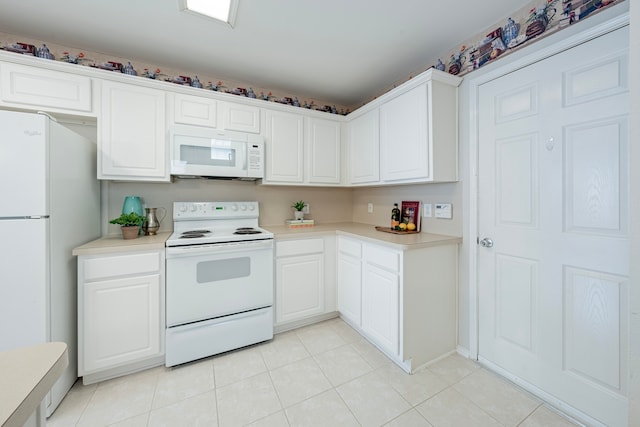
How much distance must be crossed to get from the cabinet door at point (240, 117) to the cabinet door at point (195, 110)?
84mm

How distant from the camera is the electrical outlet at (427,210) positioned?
225 cm

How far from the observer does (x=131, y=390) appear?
1.65 meters

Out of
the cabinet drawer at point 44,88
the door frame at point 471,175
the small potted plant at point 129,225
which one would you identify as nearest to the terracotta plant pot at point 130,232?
the small potted plant at point 129,225

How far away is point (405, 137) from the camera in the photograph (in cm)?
212

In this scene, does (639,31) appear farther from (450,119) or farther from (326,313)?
(326,313)

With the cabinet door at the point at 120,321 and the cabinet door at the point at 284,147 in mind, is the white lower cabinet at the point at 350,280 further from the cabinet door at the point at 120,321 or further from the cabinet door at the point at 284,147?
the cabinet door at the point at 120,321

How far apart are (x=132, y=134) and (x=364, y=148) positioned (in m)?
2.02

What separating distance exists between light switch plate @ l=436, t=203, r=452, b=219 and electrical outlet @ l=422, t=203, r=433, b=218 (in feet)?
0.23

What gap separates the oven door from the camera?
187 cm

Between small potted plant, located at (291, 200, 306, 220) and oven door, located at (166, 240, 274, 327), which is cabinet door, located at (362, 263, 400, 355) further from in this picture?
small potted plant, located at (291, 200, 306, 220)

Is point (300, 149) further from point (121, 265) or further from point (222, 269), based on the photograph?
point (121, 265)

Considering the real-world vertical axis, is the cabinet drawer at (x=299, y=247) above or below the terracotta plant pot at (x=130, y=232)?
below

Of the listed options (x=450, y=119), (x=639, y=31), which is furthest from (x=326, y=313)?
(x=639, y=31)

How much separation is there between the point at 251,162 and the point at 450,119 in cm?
170
